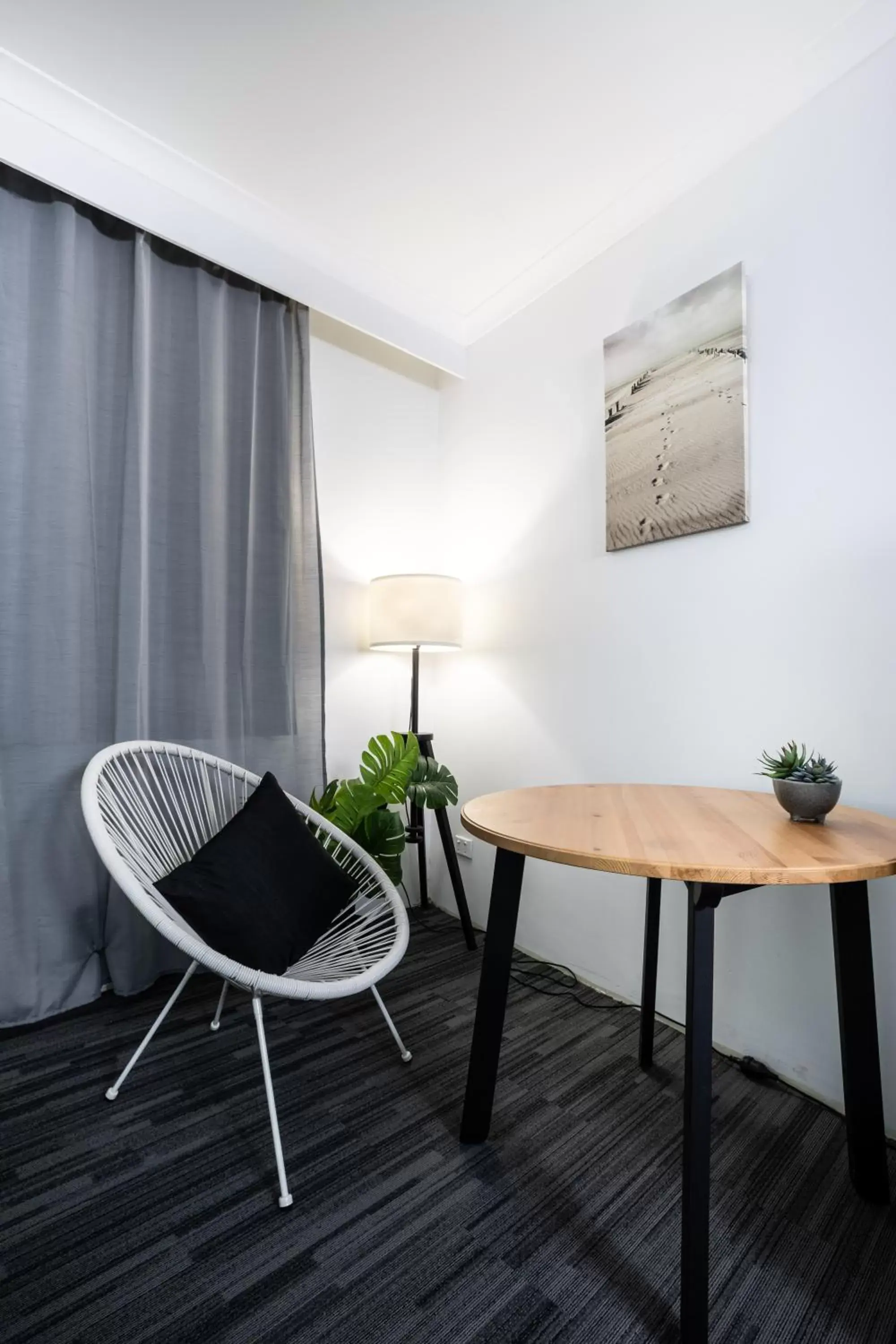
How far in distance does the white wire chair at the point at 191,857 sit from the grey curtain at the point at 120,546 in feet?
0.85

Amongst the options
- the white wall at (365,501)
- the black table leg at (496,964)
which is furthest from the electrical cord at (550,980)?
the white wall at (365,501)

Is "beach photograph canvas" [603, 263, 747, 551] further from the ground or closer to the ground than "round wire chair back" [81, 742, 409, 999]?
further from the ground

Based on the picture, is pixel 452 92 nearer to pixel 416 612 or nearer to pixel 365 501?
pixel 365 501

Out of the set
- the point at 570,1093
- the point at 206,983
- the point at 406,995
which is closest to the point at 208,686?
the point at 206,983

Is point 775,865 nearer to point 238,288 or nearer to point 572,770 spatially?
point 572,770

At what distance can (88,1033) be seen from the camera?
6.08ft

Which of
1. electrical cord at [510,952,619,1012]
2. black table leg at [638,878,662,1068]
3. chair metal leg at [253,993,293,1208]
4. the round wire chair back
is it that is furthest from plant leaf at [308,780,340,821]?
black table leg at [638,878,662,1068]

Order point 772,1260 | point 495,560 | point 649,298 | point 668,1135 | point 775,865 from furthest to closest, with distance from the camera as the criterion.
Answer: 1. point 495,560
2. point 649,298
3. point 668,1135
4. point 772,1260
5. point 775,865

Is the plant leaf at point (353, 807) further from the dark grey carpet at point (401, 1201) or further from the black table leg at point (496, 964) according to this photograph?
the black table leg at point (496, 964)

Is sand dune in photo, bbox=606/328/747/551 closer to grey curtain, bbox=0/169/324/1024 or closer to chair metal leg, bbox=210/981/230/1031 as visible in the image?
grey curtain, bbox=0/169/324/1024

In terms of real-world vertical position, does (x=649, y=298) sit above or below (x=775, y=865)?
above

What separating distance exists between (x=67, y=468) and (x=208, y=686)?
0.80 metres

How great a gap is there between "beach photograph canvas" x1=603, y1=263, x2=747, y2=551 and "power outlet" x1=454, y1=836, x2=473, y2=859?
1.41 metres

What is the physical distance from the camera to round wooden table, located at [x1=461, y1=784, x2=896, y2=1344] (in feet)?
3.18
